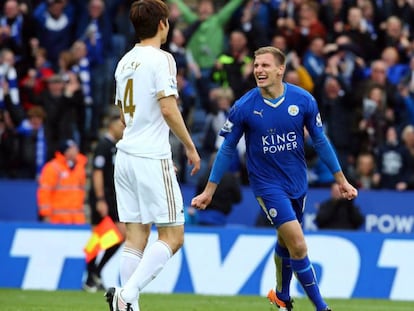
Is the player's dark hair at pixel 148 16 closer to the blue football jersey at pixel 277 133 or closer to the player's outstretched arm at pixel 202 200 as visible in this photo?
the blue football jersey at pixel 277 133

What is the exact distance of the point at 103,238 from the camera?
15.8 m

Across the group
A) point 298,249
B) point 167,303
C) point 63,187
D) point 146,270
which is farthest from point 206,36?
point 146,270

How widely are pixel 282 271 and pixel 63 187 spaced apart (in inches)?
297

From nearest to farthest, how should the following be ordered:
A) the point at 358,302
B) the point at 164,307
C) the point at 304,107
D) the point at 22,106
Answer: the point at 304,107 → the point at 164,307 → the point at 358,302 → the point at 22,106

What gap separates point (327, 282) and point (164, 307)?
147 inches

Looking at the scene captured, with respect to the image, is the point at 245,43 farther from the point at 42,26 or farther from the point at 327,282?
the point at 327,282

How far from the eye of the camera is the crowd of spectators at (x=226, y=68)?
19.8 meters

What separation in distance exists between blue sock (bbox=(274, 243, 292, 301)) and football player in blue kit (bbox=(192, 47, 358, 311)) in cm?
20

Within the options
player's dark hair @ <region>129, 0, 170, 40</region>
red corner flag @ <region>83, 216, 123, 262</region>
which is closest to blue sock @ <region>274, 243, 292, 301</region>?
player's dark hair @ <region>129, 0, 170, 40</region>

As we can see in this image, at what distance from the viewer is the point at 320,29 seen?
21.4 metres

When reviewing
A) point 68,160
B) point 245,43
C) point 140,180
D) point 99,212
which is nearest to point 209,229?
point 99,212

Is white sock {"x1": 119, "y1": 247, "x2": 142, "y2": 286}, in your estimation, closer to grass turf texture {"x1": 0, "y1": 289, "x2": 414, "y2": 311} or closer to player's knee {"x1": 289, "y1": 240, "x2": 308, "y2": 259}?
player's knee {"x1": 289, "y1": 240, "x2": 308, "y2": 259}

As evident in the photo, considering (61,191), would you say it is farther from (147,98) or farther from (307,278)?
(147,98)

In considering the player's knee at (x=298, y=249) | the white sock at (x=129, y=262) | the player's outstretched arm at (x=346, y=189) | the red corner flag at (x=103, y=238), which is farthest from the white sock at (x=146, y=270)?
the red corner flag at (x=103, y=238)
